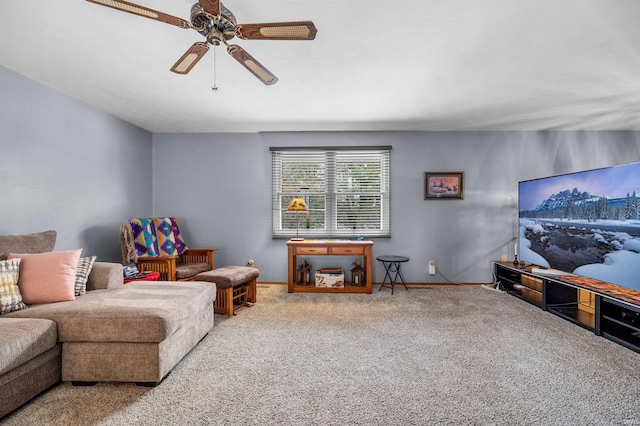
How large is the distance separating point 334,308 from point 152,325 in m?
2.15

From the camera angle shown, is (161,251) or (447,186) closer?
(161,251)

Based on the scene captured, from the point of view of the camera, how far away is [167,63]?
2709 millimetres

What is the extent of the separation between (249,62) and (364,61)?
106 centimetres

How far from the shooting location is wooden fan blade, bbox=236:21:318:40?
1.69 meters

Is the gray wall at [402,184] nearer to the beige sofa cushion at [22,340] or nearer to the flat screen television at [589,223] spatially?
the flat screen television at [589,223]

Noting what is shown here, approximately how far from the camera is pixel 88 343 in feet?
6.56

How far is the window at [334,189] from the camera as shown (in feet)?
16.2

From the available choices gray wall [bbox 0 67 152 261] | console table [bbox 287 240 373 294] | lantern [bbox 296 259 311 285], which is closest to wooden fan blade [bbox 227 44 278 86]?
gray wall [bbox 0 67 152 261]

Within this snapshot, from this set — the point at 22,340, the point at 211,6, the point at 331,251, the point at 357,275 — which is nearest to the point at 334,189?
the point at 331,251

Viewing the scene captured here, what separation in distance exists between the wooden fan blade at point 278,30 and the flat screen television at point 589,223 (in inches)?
113

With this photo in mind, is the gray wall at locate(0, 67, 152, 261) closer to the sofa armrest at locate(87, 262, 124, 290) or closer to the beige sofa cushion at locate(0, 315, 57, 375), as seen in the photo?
the sofa armrest at locate(87, 262, 124, 290)

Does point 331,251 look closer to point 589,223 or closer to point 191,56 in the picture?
point 589,223

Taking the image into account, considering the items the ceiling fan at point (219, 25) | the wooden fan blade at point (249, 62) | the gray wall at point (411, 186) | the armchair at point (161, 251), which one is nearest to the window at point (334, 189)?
the gray wall at point (411, 186)

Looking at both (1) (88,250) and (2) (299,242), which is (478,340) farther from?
(1) (88,250)
